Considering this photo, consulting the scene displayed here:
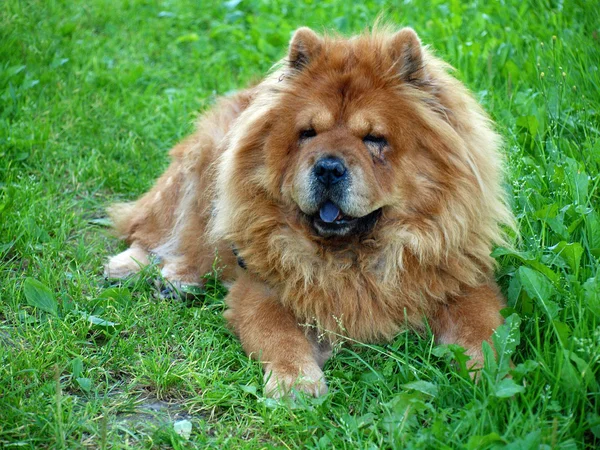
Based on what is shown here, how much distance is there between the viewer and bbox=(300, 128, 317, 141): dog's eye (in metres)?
3.66

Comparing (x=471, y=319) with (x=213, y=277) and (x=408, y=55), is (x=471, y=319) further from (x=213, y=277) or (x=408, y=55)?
(x=213, y=277)

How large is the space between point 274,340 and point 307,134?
1009 mm

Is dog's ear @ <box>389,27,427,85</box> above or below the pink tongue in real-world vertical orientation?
above

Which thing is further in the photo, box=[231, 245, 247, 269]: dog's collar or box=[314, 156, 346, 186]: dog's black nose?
box=[231, 245, 247, 269]: dog's collar

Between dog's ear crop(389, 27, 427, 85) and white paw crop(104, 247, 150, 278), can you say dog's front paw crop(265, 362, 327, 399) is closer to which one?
white paw crop(104, 247, 150, 278)

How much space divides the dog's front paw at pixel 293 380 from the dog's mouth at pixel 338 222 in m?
0.65

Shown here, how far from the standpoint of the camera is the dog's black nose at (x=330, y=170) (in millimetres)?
3449

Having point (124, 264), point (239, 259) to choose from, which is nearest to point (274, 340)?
point (239, 259)

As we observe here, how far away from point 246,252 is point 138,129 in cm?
260

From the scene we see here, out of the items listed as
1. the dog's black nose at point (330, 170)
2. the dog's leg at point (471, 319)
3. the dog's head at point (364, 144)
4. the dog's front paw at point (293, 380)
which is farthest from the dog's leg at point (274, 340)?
the dog's black nose at point (330, 170)

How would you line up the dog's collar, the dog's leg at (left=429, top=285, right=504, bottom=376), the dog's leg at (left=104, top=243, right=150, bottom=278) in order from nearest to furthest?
the dog's leg at (left=429, top=285, right=504, bottom=376) < the dog's collar < the dog's leg at (left=104, top=243, right=150, bottom=278)

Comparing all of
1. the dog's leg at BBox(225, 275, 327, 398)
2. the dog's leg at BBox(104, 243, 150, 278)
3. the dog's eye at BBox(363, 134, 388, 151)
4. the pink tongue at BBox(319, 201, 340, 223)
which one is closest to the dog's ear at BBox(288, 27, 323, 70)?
Answer: the dog's eye at BBox(363, 134, 388, 151)

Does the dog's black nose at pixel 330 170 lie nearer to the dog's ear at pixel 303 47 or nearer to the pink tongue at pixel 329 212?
the pink tongue at pixel 329 212

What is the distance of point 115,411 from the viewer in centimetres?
328
